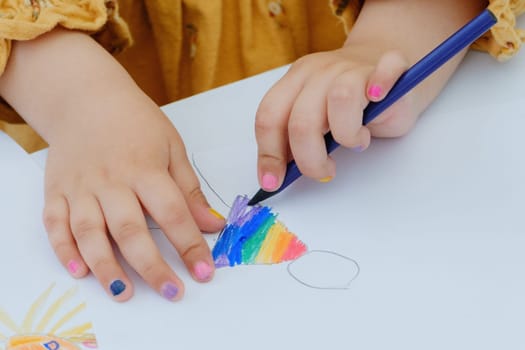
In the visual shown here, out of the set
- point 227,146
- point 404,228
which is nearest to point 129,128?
point 227,146

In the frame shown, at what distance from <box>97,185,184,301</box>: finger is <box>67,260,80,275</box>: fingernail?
3cm

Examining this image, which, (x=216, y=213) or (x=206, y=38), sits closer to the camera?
(x=216, y=213)

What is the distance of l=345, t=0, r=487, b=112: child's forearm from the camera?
1.84 ft

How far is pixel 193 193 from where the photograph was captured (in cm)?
48

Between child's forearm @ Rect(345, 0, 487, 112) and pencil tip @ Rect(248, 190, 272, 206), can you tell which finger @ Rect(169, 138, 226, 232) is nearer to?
pencil tip @ Rect(248, 190, 272, 206)

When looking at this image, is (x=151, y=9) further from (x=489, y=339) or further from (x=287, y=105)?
(x=489, y=339)

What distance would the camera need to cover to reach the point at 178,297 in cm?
42

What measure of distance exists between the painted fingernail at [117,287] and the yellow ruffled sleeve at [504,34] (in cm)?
35

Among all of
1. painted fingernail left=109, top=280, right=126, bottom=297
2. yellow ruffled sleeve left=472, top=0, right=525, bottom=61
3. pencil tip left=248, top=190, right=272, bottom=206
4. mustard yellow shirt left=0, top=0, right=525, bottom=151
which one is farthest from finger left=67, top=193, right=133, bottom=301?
yellow ruffled sleeve left=472, top=0, right=525, bottom=61

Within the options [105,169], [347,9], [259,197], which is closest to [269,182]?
[259,197]

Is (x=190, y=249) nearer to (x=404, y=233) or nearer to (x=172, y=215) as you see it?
(x=172, y=215)

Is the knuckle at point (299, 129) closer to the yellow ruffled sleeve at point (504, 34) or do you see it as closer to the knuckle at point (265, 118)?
the knuckle at point (265, 118)

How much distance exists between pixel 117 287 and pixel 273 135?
0.48ft

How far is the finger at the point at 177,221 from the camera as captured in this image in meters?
0.43
